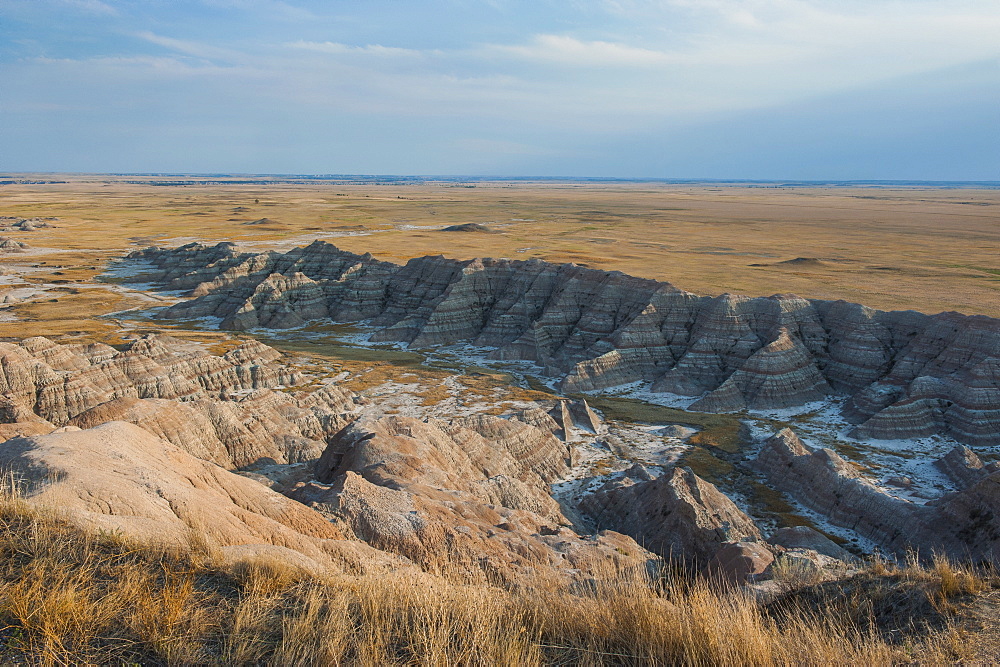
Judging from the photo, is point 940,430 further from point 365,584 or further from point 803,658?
point 365,584

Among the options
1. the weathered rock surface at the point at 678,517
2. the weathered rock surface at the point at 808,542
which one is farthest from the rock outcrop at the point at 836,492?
the weathered rock surface at the point at 678,517

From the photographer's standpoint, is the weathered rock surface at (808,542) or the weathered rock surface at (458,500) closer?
the weathered rock surface at (458,500)

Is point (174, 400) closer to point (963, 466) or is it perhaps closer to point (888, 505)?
point (888, 505)

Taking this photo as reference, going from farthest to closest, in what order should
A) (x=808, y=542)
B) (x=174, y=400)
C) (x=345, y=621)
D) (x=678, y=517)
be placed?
(x=174, y=400) < (x=678, y=517) < (x=808, y=542) < (x=345, y=621)

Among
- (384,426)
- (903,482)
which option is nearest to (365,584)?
(384,426)

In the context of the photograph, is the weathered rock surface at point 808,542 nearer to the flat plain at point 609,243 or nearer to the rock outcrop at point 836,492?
the rock outcrop at point 836,492

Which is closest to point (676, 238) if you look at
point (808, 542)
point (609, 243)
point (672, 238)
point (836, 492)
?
point (672, 238)
